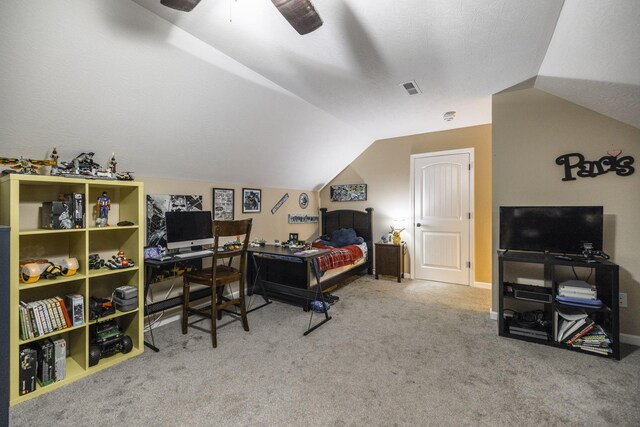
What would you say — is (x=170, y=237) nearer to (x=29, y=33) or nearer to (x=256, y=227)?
(x=256, y=227)

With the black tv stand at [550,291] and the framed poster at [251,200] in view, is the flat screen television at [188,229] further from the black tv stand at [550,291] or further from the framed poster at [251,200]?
the black tv stand at [550,291]

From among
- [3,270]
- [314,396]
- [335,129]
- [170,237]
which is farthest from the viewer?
[335,129]

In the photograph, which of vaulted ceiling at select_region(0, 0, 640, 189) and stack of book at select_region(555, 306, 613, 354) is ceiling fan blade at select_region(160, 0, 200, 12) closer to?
vaulted ceiling at select_region(0, 0, 640, 189)

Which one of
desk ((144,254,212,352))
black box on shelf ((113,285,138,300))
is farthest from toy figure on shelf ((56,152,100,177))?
A: black box on shelf ((113,285,138,300))

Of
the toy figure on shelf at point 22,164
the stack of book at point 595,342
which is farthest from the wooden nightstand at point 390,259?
the toy figure on shelf at point 22,164

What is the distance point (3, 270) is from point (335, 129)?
11.8 feet

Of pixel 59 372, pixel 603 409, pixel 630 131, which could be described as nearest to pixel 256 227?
pixel 59 372

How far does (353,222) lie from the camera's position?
17.2 ft

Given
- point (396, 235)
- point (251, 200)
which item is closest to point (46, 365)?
point (251, 200)

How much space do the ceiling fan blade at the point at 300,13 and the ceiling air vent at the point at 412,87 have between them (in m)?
1.68

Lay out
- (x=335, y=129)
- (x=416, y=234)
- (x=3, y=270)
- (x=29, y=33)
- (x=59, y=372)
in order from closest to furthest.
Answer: (x=3, y=270) → (x=29, y=33) → (x=59, y=372) → (x=335, y=129) → (x=416, y=234)

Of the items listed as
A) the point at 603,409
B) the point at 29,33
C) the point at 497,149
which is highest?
the point at 29,33

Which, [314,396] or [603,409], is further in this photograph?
[314,396]

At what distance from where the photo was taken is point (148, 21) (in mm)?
1878
